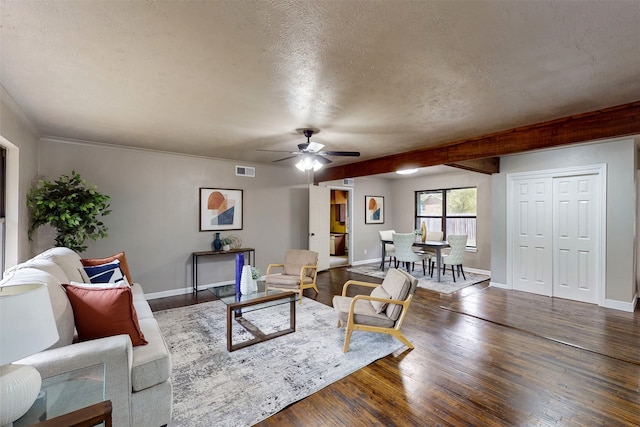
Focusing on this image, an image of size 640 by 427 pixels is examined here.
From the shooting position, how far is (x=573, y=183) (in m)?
4.55

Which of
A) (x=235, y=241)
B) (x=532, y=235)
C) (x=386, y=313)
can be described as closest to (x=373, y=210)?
(x=532, y=235)

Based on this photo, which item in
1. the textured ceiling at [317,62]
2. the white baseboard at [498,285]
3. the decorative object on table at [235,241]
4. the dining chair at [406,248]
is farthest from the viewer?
the dining chair at [406,248]

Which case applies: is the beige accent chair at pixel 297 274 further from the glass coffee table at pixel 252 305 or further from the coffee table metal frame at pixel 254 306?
the coffee table metal frame at pixel 254 306

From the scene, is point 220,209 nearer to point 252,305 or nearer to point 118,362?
point 252,305

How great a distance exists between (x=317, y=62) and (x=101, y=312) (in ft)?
7.17

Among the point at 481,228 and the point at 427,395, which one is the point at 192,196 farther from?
the point at 481,228

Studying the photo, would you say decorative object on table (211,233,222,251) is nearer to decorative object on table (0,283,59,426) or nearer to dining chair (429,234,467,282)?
decorative object on table (0,283,59,426)

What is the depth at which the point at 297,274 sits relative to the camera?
471cm

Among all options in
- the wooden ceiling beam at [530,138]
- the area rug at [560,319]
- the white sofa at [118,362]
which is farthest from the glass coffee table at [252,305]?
the wooden ceiling beam at [530,138]

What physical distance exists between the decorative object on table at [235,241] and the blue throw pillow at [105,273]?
Result: 2227mm

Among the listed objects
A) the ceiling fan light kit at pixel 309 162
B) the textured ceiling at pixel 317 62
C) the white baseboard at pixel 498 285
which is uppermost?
the textured ceiling at pixel 317 62

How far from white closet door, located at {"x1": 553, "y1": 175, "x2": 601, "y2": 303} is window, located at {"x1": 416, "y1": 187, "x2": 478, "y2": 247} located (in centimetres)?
214

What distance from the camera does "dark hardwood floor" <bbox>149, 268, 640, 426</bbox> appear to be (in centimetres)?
198

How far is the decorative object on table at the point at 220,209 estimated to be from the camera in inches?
204
